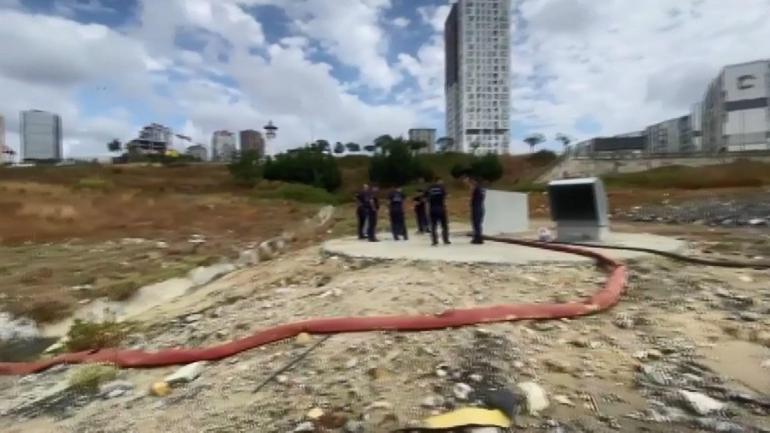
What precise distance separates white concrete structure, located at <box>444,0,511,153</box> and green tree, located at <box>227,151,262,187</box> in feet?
155

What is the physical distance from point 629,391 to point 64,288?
10352mm

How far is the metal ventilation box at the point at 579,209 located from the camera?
1087 cm

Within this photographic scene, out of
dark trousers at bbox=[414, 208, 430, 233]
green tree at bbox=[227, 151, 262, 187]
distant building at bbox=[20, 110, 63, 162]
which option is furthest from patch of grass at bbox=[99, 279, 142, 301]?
distant building at bbox=[20, 110, 63, 162]

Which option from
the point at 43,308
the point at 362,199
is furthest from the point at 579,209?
the point at 43,308

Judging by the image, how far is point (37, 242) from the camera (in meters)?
19.1

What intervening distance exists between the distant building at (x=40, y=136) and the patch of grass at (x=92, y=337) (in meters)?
98.2

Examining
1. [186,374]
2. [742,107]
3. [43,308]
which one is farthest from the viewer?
[742,107]

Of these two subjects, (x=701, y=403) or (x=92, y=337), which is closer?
(x=701, y=403)

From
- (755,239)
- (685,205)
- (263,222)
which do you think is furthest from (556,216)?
(263,222)

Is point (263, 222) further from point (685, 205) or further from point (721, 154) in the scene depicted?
point (721, 154)

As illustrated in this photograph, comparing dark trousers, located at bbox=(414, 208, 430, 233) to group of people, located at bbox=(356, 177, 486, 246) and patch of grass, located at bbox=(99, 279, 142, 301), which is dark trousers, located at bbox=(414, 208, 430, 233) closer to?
group of people, located at bbox=(356, 177, 486, 246)

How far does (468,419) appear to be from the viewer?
373cm

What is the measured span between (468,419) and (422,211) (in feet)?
35.3

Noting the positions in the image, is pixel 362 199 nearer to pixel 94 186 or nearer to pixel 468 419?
pixel 468 419
